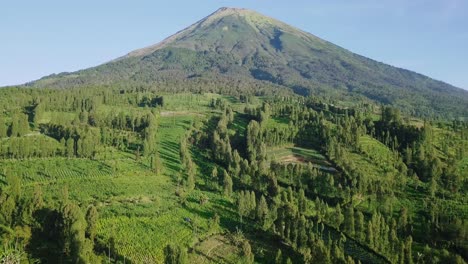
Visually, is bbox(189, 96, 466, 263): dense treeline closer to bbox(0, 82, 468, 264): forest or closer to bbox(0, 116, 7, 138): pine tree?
bbox(0, 82, 468, 264): forest

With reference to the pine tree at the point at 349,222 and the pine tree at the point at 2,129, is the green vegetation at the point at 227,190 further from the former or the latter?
the pine tree at the point at 2,129

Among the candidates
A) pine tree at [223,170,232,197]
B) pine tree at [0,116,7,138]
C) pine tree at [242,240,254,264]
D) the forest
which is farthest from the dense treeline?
pine tree at [0,116,7,138]

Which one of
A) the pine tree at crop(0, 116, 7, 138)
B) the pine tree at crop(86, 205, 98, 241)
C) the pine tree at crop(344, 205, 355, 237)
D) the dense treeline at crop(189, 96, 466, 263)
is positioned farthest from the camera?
the pine tree at crop(0, 116, 7, 138)

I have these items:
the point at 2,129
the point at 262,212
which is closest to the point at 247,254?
the point at 262,212

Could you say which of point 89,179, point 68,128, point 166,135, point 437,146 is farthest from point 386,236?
point 68,128

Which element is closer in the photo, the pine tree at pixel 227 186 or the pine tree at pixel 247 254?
the pine tree at pixel 247 254

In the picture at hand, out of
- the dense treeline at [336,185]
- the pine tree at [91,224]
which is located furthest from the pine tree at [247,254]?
the pine tree at [91,224]

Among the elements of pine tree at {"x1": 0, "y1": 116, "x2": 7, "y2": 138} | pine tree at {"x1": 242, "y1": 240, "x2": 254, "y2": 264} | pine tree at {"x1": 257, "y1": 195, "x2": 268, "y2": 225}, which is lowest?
pine tree at {"x1": 242, "y1": 240, "x2": 254, "y2": 264}

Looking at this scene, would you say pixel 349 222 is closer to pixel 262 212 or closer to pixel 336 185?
pixel 262 212
